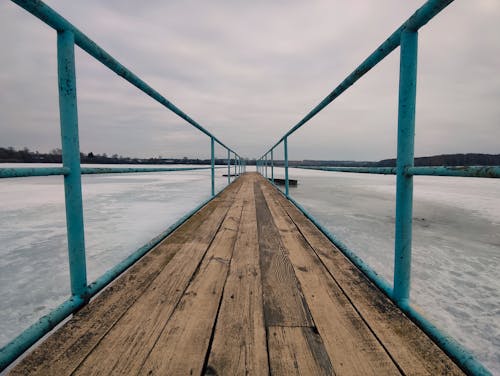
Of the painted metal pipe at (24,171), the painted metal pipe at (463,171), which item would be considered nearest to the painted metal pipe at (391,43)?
the painted metal pipe at (463,171)

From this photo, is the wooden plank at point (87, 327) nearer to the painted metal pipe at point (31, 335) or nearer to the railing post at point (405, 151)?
the painted metal pipe at point (31, 335)

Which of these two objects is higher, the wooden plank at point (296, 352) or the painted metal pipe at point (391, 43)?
the painted metal pipe at point (391, 43)

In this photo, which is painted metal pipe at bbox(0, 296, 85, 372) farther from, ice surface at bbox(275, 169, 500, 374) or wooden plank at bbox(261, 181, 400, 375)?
ice surface at bbox(275, 169, 500, 374)

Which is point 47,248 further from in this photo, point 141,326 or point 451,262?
point 451,262

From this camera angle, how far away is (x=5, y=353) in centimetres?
45

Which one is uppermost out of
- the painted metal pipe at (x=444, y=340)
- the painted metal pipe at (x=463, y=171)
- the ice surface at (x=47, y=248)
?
the painted metal pipe at (x=463, y=171)

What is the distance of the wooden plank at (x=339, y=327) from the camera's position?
19.9 inches

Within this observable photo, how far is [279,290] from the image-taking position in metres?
0.81

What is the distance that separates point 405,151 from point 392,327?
1.52ft

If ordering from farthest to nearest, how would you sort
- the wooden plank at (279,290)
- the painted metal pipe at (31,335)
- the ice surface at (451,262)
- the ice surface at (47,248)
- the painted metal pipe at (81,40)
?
1. the ice surface at (47,248)
2. the ice surface at (451,262)
3. the wooden plank at (279,290)
4. the painted metal pipe at (81,40)
5. the painted metal pipe at (31,335)

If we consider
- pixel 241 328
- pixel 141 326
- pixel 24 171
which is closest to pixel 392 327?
pixel 241 328

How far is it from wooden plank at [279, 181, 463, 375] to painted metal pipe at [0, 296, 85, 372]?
769mm

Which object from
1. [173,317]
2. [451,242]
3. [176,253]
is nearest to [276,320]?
[173,317]

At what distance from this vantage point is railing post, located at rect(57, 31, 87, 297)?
626mm
